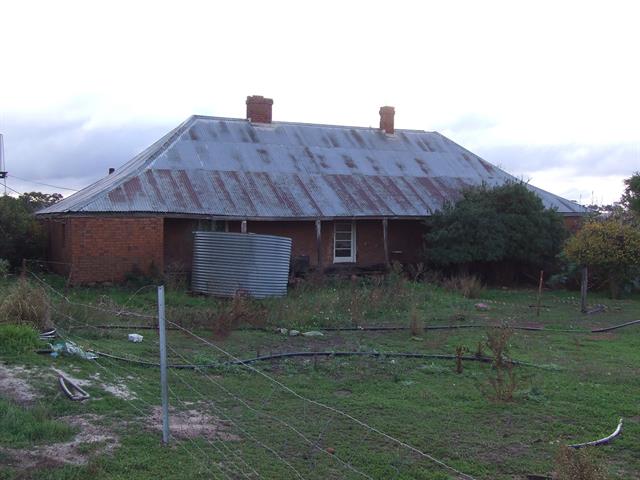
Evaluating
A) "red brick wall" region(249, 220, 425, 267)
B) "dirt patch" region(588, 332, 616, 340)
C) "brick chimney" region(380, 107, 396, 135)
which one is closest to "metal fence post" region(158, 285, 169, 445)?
"dirt patch" region(588, 332, 616, 340)

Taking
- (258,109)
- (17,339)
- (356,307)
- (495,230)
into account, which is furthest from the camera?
(258,109)

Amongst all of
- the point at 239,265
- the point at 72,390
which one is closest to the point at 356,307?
the point at 239,265

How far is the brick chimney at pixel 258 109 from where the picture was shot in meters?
24.9

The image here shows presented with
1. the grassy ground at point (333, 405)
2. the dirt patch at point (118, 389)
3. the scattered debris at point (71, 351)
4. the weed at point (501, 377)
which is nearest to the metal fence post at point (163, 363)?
the grassy ground at point (333, 405)

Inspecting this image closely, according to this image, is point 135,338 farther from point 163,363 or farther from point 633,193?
point 633,193

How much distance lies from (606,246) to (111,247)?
12707mm

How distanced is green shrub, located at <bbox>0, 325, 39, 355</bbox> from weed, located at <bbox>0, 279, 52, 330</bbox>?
1.59ft

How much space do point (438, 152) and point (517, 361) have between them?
1894 cm

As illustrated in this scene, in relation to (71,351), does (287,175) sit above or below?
above

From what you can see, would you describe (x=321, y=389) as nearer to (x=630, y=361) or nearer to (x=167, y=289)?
(x=630, y=361)

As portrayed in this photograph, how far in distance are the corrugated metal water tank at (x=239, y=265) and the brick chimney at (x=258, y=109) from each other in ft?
30.6

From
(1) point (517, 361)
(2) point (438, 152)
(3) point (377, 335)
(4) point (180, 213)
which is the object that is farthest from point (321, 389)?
(2) point (438, 152)

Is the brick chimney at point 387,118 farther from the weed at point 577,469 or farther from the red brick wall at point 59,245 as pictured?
the weed at point 577,469

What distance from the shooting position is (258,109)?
25.0 metres
